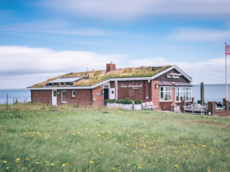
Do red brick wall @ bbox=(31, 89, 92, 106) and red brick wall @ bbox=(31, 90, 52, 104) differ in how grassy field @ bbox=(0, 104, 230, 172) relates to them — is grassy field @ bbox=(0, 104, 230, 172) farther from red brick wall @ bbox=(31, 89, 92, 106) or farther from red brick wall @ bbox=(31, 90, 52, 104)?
red brick wall @ bbox=(31, 90, 52, 104)

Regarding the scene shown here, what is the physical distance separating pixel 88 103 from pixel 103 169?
67.0ft

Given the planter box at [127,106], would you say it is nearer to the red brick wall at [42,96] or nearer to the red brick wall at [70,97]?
the red brick wall at [70,97]

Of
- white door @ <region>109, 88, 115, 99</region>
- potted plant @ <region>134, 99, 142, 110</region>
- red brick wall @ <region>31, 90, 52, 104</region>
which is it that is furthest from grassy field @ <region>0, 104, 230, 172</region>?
red brick wall @ <region>31, 90, 52, 104</region>

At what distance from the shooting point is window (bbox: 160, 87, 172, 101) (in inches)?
1051

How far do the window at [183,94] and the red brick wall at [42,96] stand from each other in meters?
16.7

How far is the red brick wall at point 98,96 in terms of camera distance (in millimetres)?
26344

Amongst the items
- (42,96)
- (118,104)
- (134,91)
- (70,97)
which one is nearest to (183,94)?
(134,91)

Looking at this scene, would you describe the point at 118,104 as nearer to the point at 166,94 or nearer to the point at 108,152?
the point at 166,94

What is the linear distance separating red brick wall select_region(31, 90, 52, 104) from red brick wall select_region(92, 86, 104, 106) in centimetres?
718

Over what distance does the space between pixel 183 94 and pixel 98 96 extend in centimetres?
1118

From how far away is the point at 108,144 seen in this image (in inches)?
324

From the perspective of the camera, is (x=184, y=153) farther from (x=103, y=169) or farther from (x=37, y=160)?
(x=37, y=160)

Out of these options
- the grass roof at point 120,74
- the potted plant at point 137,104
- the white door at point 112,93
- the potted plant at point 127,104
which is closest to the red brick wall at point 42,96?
the grass roof at point 120,74

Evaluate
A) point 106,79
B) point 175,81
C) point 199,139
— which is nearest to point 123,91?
point 106,79
